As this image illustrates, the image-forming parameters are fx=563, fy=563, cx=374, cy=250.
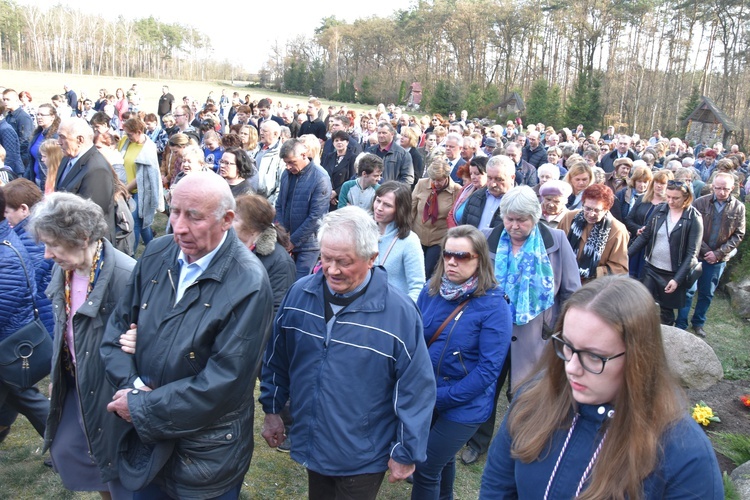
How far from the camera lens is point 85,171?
523cm

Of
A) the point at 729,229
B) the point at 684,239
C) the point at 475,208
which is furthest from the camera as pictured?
the point at 729,229

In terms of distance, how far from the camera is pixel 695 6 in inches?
1567

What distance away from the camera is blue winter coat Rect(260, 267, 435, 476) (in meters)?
2.53

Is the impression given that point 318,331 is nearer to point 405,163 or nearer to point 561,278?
point 561,278

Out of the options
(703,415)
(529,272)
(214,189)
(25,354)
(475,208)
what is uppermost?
(214,189)

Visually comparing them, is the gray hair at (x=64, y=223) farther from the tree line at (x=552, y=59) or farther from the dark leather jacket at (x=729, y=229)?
the tree line at (x=552, y=59)

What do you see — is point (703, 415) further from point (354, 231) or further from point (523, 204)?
point (354, 231)

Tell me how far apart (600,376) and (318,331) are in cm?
132

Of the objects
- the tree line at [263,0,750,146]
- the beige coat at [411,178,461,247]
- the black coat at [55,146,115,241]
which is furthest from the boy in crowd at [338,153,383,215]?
the tree line at [263,0,750,146]

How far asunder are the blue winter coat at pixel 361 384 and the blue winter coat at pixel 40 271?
2.00 metres

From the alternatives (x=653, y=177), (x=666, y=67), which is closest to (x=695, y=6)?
(x=666, y=67)

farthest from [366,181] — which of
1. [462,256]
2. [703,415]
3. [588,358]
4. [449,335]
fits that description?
[588,358]

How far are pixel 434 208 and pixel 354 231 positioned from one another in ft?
11.1

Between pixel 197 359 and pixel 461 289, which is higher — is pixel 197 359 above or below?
below
